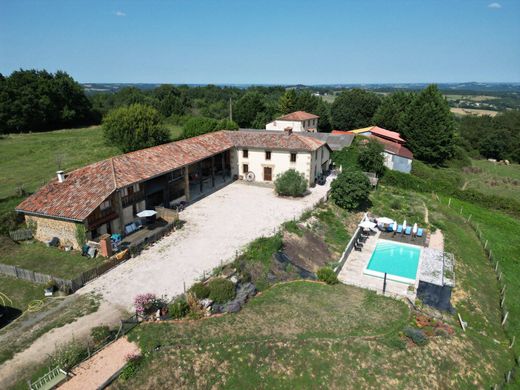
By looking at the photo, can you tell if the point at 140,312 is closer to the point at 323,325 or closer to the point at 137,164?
the point at 323,325

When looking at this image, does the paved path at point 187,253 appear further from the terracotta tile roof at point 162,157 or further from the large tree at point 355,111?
the large tree at point 355,111

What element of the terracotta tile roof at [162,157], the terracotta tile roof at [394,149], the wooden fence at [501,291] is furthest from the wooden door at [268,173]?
the wooden fence at [501,291]

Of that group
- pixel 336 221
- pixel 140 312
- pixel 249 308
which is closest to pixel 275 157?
pixel 336 221

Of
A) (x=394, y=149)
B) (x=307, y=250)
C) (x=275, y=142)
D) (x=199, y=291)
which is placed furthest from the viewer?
(x=394, y=149)

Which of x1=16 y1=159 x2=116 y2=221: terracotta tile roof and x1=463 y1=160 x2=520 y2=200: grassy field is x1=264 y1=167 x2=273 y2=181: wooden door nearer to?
x1=16 y1=159 x2=116 y2=221: terracotta tile roof

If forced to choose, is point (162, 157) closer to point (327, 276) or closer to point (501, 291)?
point (327, 276)

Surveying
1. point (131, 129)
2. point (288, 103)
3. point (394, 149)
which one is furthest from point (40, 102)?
point (394, 149)
